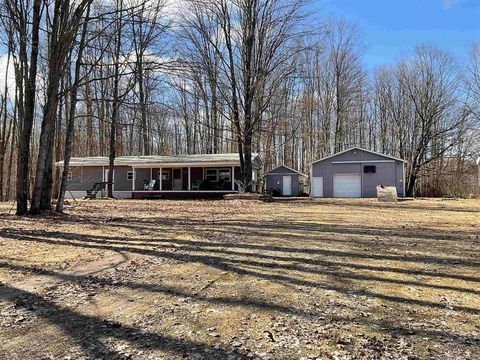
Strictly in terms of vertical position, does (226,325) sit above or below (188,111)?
below

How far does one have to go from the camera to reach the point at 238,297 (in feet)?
13.5

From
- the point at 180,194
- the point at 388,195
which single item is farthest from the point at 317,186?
the point at 180,194

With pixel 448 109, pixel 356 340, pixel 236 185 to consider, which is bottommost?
pixel 356 340

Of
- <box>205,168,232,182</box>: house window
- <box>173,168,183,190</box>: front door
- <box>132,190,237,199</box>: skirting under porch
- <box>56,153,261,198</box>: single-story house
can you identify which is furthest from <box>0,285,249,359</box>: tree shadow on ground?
<box>173,168,183,190</box>: front door

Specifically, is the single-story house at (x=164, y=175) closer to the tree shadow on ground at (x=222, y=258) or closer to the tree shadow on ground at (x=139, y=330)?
the tree shadow on ground at (x=222, y=258)

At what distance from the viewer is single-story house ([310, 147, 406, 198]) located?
29.2 meters

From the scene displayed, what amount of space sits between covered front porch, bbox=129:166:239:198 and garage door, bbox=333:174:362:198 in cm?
807

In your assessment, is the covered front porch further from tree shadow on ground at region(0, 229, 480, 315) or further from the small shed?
tree shadow on ground at region(0, 229, 480, 315)

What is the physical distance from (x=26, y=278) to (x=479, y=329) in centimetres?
469

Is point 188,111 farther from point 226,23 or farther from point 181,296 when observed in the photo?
point 181,296

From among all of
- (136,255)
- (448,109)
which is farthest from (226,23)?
(448,109)

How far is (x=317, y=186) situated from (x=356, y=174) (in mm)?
2936

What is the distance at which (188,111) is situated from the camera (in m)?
38.0

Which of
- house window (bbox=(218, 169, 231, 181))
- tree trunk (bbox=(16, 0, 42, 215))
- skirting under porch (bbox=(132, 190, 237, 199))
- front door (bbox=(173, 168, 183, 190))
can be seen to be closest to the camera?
tree trunk (bbox=(16, 0, 42, 215))
